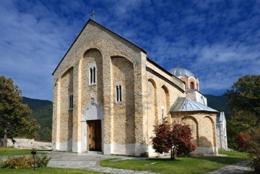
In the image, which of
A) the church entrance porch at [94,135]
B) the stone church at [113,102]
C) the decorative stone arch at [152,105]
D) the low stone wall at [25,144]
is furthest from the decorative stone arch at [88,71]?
the low stone wall at [25,144]

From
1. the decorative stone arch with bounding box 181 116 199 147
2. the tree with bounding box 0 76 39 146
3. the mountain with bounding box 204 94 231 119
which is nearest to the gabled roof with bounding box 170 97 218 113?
the decorative stone arch with bounding box 181 116 199 147

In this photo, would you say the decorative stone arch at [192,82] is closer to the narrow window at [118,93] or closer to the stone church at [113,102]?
the stone church at [113,102]

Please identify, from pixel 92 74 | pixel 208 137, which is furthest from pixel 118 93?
pixel 208 137

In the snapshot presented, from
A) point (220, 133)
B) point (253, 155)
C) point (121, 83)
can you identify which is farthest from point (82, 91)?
point (220, 133)

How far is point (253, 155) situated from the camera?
401 inches

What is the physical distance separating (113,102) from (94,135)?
12.5ft

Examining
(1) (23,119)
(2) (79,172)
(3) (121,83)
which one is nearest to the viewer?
(2) (79,172)

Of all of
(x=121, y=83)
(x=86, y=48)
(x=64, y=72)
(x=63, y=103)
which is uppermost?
(x=86, y=48)

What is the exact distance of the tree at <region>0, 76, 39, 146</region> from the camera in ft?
101

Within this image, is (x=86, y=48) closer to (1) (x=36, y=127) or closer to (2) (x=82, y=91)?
(2) (x=82, y=91)

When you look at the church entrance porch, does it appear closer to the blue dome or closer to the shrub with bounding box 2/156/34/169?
the shrub with bounding box 2/156/34/169

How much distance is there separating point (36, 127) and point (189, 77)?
80.8 feet

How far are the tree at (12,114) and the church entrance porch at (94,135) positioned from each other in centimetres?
1591

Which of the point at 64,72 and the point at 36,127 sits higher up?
the point at 64,72
